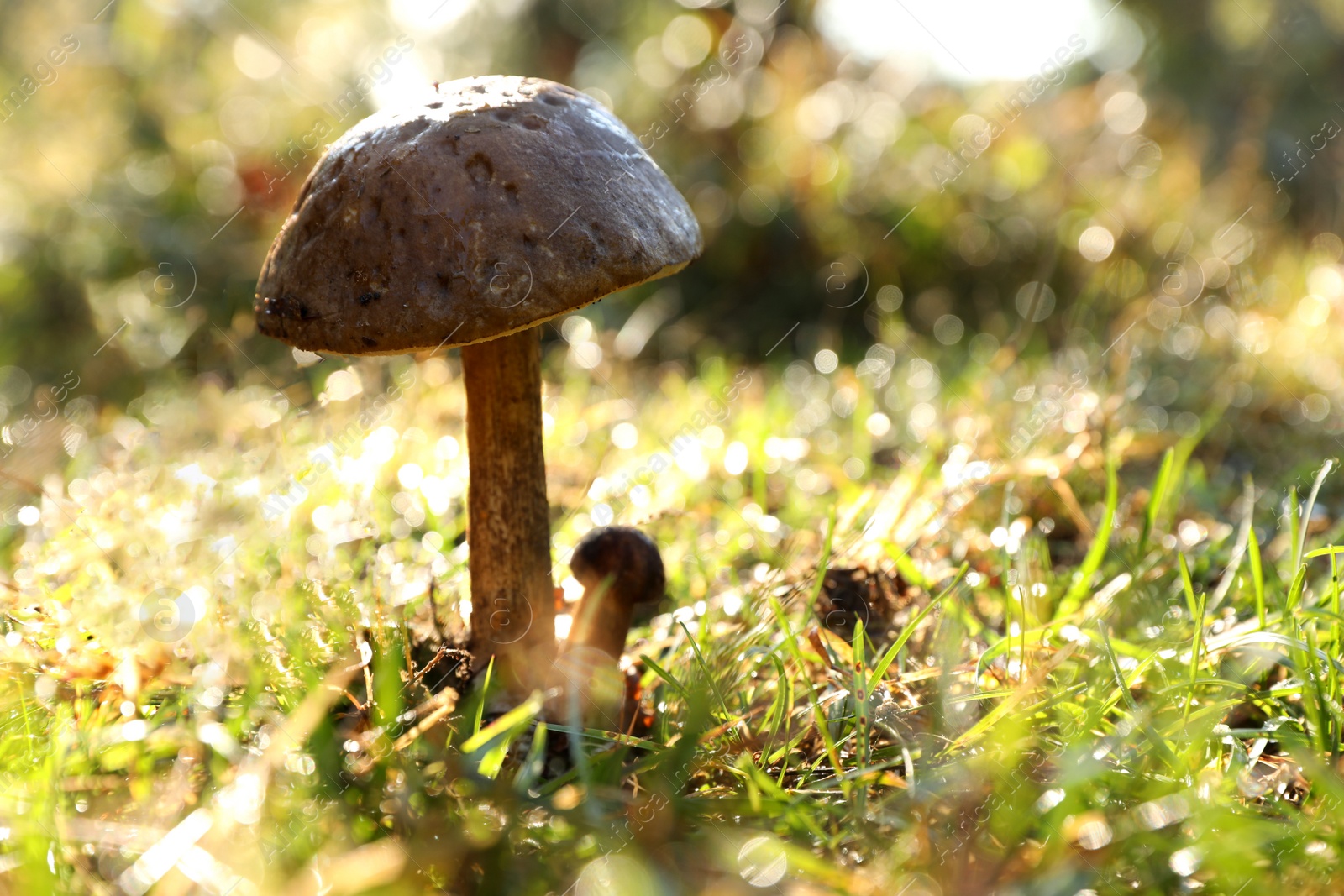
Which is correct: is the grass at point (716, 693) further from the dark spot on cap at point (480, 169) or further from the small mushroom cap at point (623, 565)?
the dark spot on cap at point (480, 169)

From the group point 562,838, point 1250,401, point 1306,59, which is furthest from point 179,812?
point 1306,59

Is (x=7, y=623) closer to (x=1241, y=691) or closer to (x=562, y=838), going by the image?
(x=562, y=838)

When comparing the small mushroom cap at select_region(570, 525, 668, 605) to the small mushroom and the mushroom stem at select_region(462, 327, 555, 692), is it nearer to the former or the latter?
the small mushroom

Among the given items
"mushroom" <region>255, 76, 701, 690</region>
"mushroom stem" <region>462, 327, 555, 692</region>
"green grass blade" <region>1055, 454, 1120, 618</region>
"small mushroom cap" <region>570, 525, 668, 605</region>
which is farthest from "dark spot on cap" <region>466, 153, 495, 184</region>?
"green grass blade" <region>1055, 454, 1120, 618</region>

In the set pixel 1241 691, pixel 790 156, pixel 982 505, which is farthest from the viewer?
pixel 790 156

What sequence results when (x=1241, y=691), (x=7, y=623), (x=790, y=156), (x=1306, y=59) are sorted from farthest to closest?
(x=1306, y=59)
(x=790, y=156)
(x=7, y=623)
(x=1241, y=691)

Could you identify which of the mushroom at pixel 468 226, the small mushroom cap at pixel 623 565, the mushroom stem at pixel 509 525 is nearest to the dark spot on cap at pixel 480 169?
the mushroom at pixel 468 226
